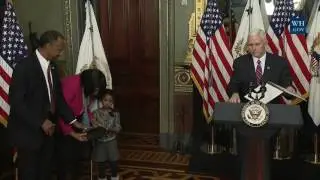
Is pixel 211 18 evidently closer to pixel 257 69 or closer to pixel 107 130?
pixel 257 69

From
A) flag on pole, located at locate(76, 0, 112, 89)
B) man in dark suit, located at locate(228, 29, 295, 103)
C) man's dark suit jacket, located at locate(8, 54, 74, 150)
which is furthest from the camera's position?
flag on pole, located at locate(76, 0, 112, 89)

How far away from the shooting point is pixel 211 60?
505cm

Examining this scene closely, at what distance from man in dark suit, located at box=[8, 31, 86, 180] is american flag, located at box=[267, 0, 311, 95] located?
8.43ft

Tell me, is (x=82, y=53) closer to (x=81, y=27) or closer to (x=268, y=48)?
(x=81, y=27)

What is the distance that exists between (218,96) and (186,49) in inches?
35.8

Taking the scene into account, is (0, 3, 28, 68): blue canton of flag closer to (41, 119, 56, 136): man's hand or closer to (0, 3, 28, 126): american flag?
(0, 3, 28, 126): american flag

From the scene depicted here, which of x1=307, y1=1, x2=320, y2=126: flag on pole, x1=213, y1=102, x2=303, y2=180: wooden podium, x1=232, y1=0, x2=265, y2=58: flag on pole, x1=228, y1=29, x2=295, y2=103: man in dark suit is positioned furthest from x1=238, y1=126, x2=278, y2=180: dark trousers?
x1=232, y1=0, x2=265, y2=58: flag on pole

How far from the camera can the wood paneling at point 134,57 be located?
239 inches

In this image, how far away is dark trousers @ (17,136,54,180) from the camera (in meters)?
3.45

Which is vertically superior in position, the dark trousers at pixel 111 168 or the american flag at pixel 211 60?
the american flag at pixel 211 60

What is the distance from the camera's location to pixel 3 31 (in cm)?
465

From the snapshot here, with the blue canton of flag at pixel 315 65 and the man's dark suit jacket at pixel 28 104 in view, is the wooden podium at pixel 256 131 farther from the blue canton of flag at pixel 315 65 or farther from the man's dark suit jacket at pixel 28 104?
the blue canton of flag at pixel 315 65

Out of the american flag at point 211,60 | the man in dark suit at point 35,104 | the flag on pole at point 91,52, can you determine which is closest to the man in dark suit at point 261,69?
the american flag at point 211,60

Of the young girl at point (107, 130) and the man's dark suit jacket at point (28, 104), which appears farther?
the young girl at point (107, 130)
